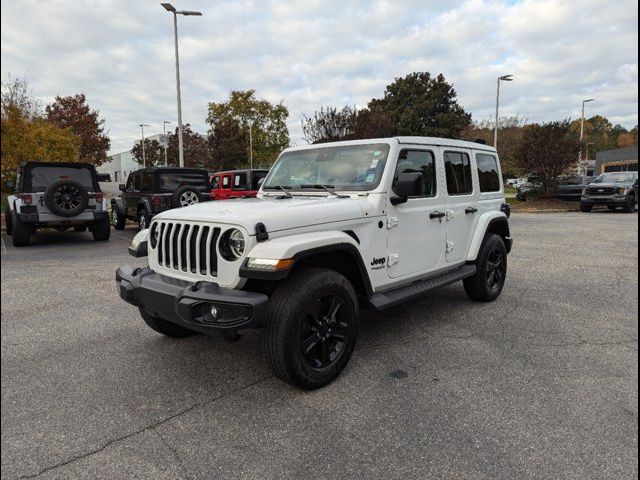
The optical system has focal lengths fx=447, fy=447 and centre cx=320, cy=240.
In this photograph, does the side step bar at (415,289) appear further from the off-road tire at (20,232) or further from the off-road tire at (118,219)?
the off-road tire at (118,219)

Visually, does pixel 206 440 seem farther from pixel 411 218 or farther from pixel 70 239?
pixel 70 239

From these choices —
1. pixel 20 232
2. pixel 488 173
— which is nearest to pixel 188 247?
pixel 488 173

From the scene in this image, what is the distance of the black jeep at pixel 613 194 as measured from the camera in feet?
60.2

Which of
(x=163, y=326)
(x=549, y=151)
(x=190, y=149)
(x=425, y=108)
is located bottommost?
(x=163, y=326)

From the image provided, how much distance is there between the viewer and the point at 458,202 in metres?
4.71

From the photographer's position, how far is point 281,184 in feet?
14.5

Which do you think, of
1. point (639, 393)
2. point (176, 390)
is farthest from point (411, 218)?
point (176, 390)

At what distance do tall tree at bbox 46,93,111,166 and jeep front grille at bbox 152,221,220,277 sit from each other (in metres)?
28.0

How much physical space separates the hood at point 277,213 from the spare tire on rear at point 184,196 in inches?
290

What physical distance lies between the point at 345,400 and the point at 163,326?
1.79m

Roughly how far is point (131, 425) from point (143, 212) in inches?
375

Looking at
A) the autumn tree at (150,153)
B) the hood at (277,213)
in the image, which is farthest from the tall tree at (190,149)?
the hood at (277,213)

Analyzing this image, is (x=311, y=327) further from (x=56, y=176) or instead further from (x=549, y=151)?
(x=549, y=151)

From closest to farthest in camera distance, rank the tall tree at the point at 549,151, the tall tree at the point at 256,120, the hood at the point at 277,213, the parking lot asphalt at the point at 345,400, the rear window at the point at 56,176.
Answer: the parking lot asphalt at the point at 345,400 < the hood at the point at 277,213 < the rear window at the point at 56,176 < the tall tree at the point at 549,151 < the tall tree at the point at 256,120
